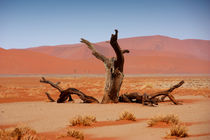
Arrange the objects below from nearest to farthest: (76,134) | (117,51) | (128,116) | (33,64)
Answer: (76,134), (128,116), (117,51), (33,64)

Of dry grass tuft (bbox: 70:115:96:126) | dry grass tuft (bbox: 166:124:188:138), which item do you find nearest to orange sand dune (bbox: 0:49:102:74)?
dry grass tuft (bbox: 70:115:96:126)

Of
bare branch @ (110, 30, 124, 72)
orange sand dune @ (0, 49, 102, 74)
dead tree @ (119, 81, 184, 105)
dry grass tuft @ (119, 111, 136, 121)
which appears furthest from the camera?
orange sand dune @ (0, 49, 102, 74)

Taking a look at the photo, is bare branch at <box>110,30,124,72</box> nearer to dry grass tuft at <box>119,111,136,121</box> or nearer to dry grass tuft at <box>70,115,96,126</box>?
dry grass tuft at <box>119,111,136,121</box>

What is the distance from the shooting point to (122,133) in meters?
7.02

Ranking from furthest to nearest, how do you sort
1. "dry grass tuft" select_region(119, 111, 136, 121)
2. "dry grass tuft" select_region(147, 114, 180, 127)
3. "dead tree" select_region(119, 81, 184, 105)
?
"dead tree" select_region(119, 81, 184, 105) < "dry grass tuft" select_region(119, 111, 136, 121) < "dry grass tuft" select_region(147, 114, 180, 127)

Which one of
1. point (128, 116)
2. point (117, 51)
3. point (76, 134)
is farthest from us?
point (117, 51)

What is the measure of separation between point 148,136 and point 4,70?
300 feet

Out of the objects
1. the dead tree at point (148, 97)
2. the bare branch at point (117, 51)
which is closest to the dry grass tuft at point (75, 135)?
the bare branch at point (117, 51)

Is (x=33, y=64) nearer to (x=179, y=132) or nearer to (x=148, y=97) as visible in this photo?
(x=148, y=97)

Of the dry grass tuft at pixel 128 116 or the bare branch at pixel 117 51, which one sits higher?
the bare branch at pixel 117 51

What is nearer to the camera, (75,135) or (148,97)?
(75,135)

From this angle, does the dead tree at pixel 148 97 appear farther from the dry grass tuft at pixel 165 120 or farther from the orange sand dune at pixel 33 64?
the orange sand dune at pixel 33 64

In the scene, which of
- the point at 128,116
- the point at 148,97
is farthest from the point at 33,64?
the point at 128,116

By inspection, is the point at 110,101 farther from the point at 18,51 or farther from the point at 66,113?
the point at 18,51
